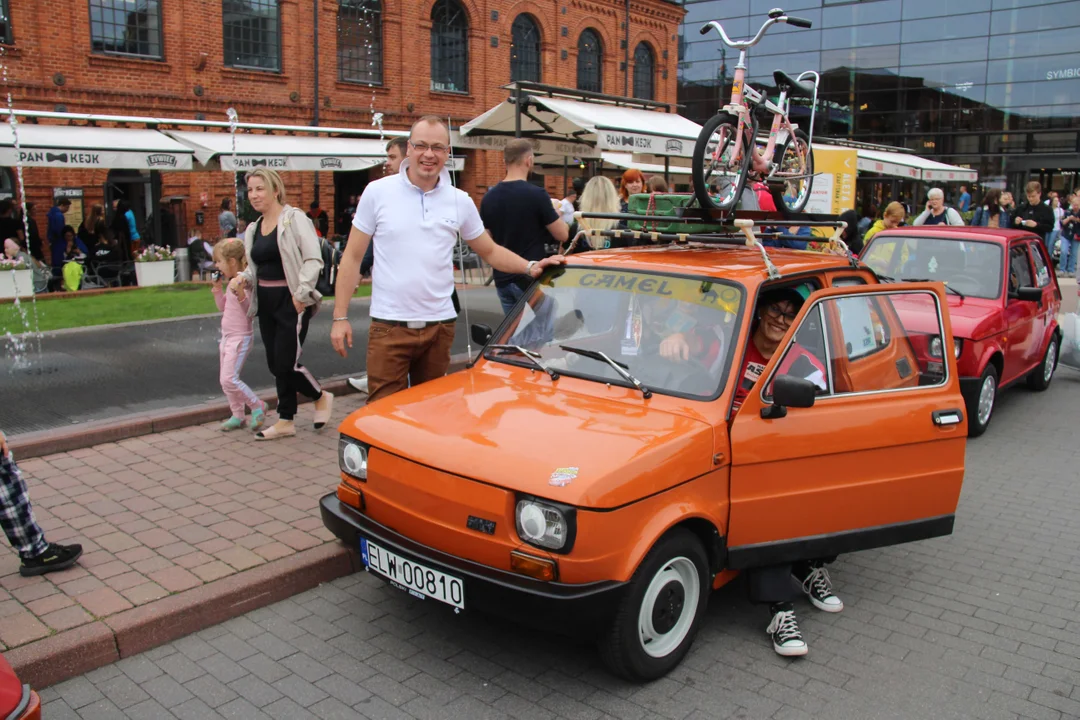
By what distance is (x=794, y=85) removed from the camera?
8109mm

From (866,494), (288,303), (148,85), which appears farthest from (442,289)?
(148,85)

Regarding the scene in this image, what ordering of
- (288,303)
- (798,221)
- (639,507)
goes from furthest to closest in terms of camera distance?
1. (288,303)
2. (798,221)
3. (639,507)

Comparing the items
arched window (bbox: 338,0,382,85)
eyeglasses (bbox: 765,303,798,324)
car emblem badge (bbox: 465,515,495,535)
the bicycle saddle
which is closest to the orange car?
car emblem badge (bbox: 465,515,495,535)

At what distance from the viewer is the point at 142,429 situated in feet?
21.5

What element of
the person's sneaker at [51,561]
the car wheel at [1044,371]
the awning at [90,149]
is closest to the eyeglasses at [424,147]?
the person's sneaker at [51,561]

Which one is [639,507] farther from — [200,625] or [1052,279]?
[1052,279]

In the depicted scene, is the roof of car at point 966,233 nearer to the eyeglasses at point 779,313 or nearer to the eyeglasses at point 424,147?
the eyeglasses at point 779,313

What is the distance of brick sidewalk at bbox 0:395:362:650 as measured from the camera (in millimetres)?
4032

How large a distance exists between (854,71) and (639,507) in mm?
38753

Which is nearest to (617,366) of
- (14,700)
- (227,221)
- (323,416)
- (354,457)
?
(354,457)

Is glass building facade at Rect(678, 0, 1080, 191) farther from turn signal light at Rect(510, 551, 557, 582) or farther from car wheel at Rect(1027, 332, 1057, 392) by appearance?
turn signal light at Rect(510, 551, 557, 582)

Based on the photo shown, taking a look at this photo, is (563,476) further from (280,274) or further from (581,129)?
(581,129)

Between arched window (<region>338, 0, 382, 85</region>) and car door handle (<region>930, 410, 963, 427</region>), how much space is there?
22.6m

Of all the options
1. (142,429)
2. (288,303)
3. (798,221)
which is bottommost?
(142,429)
